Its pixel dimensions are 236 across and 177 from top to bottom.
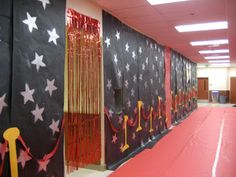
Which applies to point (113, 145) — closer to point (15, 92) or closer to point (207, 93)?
point (15, 92)

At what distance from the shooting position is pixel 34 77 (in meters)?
2.56

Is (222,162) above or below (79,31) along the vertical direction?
below

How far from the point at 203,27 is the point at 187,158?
280 cm

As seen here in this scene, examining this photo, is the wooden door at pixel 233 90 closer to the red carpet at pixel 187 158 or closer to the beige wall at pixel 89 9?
the red carpet at pixel 187 158

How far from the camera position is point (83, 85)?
3.61 meters

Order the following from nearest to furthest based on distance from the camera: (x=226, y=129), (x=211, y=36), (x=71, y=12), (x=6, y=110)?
(x=6, y=110), (x=71, y=12), (x=211, y=36), (x=226, y=129)

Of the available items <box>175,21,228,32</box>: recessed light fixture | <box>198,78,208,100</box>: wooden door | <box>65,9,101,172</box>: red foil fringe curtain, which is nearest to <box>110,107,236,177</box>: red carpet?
<box>65,9,101,172</box>: red foil fringe curtain

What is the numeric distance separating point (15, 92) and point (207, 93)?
18.3 m

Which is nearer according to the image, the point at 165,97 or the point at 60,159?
the point at 60,159

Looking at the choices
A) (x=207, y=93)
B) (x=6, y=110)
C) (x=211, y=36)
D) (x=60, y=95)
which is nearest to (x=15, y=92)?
(x=6, y=110)

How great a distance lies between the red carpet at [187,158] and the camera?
A: 155 inches

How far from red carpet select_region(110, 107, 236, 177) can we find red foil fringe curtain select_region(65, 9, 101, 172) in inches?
26.4

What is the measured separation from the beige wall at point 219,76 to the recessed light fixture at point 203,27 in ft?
45.1

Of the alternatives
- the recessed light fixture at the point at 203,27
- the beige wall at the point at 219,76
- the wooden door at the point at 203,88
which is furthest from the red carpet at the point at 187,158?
the wooden door at the point at 203,88
